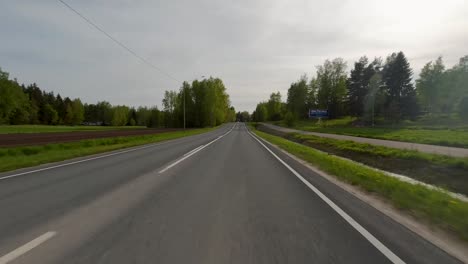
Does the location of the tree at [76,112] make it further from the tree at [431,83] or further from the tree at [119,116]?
the tree at [431,83]

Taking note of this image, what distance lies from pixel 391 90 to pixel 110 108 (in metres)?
146

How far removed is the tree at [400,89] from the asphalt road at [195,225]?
64.0 meters

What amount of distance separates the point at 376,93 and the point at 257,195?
6937 cm

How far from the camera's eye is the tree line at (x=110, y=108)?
273ft

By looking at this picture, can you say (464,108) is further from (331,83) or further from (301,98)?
(301,98)

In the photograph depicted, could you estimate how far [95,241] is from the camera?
12.6 ft

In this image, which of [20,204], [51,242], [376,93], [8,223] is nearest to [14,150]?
[20,204]

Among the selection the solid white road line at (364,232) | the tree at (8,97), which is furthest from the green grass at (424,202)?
the tree at (8,97)

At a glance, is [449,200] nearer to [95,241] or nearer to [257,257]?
[257,257]

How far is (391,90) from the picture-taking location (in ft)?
223

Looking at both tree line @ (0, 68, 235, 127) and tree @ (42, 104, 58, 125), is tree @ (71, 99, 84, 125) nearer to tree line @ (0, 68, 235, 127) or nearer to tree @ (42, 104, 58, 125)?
tree line @ (0, 68, 235, 127)

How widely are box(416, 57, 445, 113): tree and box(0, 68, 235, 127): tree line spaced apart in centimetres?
5707

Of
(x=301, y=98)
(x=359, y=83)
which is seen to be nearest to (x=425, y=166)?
(x=359, y=83)

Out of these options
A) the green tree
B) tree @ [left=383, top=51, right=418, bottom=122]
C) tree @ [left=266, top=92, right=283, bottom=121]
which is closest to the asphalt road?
tree @ [left=383, top=51, right=418, bottom=122]
